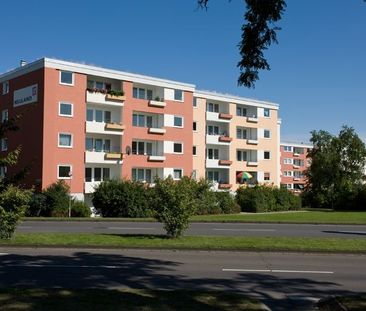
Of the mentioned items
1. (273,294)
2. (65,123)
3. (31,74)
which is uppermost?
(31,74)

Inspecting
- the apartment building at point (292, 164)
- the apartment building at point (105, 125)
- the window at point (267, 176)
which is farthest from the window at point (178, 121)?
the apartment building at point (292, 164)

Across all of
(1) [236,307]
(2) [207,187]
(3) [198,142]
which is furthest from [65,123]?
(1) [236,307]

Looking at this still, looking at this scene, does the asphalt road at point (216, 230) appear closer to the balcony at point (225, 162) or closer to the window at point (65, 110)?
the window at point (65, 110)

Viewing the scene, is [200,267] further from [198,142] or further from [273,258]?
[198,142]

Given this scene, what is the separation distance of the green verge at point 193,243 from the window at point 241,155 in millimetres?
49474

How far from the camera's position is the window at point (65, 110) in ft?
150

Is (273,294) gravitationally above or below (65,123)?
below

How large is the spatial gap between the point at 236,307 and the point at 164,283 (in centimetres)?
311

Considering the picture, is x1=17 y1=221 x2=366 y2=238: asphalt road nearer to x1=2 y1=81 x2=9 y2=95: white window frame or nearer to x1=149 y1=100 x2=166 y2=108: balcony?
x1=2 y1=81 x2=9 y2=95: white window frame

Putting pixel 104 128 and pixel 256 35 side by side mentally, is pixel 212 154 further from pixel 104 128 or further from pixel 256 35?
pixel 256 35

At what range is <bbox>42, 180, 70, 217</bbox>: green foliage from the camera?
1590 inches

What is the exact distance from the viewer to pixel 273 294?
9.80m

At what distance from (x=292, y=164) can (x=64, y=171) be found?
280 ft

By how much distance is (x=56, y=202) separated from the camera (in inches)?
1593
